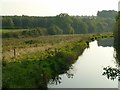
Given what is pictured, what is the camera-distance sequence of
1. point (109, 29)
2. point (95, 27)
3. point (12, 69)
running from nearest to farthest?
point (12, 69) < point (95, 27) < point (109, 29)

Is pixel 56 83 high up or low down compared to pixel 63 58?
down

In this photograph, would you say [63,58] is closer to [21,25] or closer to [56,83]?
[56,83]

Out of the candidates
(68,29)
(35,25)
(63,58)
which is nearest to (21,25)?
(35,25)

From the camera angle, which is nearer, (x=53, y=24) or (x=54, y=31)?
(x=54, y=31)

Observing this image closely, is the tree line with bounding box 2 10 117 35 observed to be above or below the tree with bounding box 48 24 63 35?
above

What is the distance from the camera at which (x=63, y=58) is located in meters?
24.9

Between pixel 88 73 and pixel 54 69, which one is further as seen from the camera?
pixel 88 73

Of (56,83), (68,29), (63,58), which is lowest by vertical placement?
(56,83)

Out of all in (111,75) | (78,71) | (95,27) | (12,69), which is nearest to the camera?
(111,75)

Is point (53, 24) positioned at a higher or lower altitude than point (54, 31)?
higher

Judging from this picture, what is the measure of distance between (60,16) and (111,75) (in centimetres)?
10295

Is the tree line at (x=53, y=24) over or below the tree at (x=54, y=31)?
over

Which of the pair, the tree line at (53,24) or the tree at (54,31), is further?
the tree at (54,31)

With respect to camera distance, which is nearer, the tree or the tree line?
the tree line
